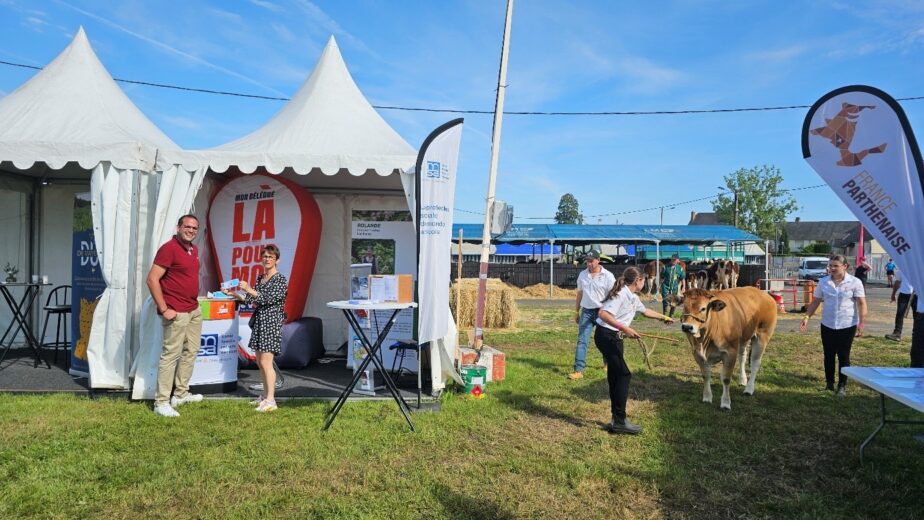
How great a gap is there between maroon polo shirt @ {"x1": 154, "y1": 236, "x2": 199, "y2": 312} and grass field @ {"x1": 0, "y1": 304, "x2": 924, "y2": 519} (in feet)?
3.55

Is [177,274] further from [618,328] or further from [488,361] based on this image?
[618,328]

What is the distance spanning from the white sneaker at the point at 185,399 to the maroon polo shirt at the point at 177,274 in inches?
37.3

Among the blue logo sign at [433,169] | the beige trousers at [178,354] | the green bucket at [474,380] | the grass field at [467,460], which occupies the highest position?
the blue logo sign at [433,169]

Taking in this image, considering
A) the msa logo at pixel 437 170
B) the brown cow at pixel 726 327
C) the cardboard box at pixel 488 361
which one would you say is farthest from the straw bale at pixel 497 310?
the msa logo at pixel 437 170

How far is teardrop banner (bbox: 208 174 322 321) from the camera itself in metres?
7.80

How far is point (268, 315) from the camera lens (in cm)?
561

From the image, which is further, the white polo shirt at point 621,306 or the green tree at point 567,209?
the green tree at point 567,209

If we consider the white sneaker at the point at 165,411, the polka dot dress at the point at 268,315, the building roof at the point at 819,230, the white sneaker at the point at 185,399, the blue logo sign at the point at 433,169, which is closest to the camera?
the white sneaker at the point at 165,411

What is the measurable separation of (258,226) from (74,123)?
2348 millimetres

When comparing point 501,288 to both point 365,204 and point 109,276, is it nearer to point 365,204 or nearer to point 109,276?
point 365,204

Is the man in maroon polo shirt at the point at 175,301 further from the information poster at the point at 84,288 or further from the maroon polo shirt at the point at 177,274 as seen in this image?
the information poster at the point at 84,288

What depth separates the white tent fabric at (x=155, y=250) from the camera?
598 centimetres

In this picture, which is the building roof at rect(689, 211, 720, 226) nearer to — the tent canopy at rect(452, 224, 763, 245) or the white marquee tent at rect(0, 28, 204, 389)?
the tent canopy at rect(452, 224, 763, 245)

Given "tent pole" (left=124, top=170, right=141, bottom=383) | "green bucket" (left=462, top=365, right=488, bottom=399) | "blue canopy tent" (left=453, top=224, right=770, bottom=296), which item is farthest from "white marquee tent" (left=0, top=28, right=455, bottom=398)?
"blue canopy tent" (left=453, top=224, right=770, bottom=296)
